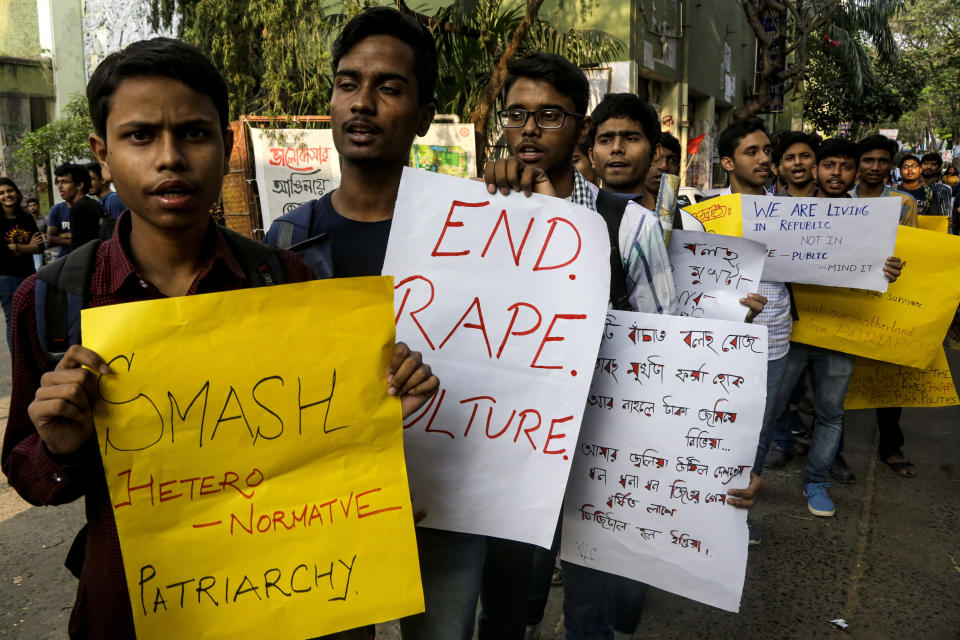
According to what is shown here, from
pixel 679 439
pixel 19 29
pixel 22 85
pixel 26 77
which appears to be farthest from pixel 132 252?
pixel 19 29

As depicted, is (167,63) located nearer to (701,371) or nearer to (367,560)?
(367,560)

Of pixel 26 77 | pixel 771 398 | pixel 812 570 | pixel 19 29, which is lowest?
pixel 812 570

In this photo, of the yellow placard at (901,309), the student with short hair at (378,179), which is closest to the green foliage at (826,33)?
the yellow placard at (901,309)

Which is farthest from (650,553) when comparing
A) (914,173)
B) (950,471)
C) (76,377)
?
(914,173)

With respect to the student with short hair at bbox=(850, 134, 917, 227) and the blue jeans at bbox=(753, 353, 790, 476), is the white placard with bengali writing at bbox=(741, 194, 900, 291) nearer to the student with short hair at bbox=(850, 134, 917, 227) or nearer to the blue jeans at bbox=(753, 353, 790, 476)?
the blue jeans at bbox=(753, 353, 790, 476)

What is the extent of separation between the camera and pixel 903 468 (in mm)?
4289

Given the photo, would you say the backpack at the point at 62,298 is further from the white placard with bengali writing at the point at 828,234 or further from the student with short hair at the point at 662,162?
the student with short hair at the point at 662,162

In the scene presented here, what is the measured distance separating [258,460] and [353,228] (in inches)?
29.2

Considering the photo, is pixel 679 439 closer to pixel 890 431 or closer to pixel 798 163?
pixel 798 163

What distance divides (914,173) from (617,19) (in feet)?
18.6

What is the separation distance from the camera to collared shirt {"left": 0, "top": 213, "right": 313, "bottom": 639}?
1.19 meters

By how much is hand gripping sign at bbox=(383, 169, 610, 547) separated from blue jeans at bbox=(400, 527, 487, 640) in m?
0.21

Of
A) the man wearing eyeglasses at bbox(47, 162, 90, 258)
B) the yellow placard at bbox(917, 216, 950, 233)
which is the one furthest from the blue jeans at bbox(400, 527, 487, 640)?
the man wearing eyeglasses at bbox(47, 162, 90, 258)

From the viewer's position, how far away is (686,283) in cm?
232
